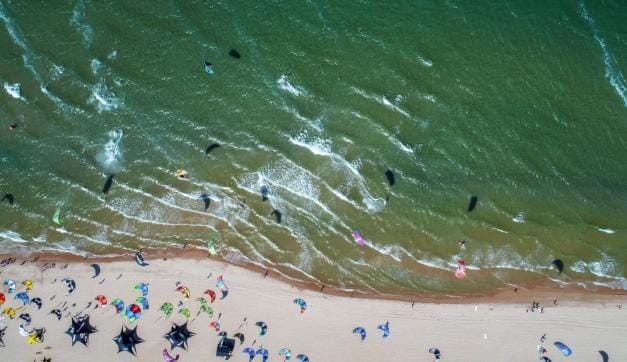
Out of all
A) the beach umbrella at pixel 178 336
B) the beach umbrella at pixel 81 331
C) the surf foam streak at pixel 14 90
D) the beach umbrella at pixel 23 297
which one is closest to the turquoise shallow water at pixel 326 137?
the surf foam streak at pixel 14 90

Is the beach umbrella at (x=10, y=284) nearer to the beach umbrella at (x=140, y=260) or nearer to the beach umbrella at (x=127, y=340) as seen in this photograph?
the beach umbrella at (x=127, y=340)

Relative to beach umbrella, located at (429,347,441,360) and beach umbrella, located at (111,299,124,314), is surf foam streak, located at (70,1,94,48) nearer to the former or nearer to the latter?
beach umbrella, located at (111,299,124,314)

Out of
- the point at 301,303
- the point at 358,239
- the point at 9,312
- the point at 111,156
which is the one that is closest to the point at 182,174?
the point at 111,156

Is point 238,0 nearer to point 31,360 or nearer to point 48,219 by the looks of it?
point 48,219

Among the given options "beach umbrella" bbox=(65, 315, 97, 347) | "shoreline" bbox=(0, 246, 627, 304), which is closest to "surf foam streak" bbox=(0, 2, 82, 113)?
"shoreline" bbox=(0, 246, 627, 304)

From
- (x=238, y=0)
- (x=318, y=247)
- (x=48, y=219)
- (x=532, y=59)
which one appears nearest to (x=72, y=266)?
(x=48, y=219)

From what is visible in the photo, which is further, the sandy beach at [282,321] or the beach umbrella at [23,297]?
the beach umbrella at [23,297]
